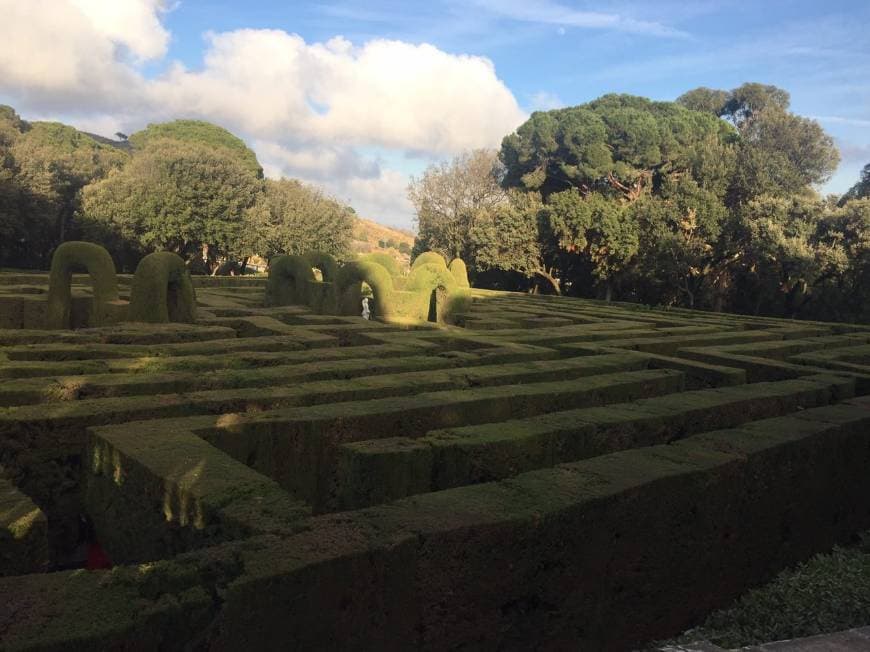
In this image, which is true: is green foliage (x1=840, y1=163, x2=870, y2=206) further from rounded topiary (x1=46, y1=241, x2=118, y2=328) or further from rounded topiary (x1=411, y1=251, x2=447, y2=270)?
rounded topiary (x1=46, y1=241, x2=118, y2=328)

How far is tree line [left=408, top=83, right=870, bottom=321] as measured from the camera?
33.7 meters

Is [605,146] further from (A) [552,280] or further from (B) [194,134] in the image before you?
(B) [194,134]

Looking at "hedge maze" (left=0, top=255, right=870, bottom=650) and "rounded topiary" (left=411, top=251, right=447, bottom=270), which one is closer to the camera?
"hedge maze" (left=0, top=255, right=870, bottom=650)

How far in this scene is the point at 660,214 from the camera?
125 ft

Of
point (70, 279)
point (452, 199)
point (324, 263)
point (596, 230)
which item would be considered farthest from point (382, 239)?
point (70, 279)

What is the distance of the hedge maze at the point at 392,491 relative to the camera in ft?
12.8

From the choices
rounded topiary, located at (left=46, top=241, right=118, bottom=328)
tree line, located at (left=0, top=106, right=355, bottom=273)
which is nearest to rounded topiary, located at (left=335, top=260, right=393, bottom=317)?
rounded topiary, located at (left=46, top=241, right=118, bottom=328)

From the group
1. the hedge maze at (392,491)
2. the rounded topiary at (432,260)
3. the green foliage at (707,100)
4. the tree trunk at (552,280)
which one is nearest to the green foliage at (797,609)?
the hedge maze at (392,491)

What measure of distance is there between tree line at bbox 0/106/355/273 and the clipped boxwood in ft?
77.2

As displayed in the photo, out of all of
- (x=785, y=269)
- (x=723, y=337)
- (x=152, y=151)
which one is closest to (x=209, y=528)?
(x=723, y=337)

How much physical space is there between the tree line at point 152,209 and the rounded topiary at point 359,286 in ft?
90.3

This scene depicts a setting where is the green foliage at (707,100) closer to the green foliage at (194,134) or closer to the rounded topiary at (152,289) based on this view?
the green foliage at (194,134)

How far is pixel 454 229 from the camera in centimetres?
5131

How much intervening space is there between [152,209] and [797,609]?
43.6 m
